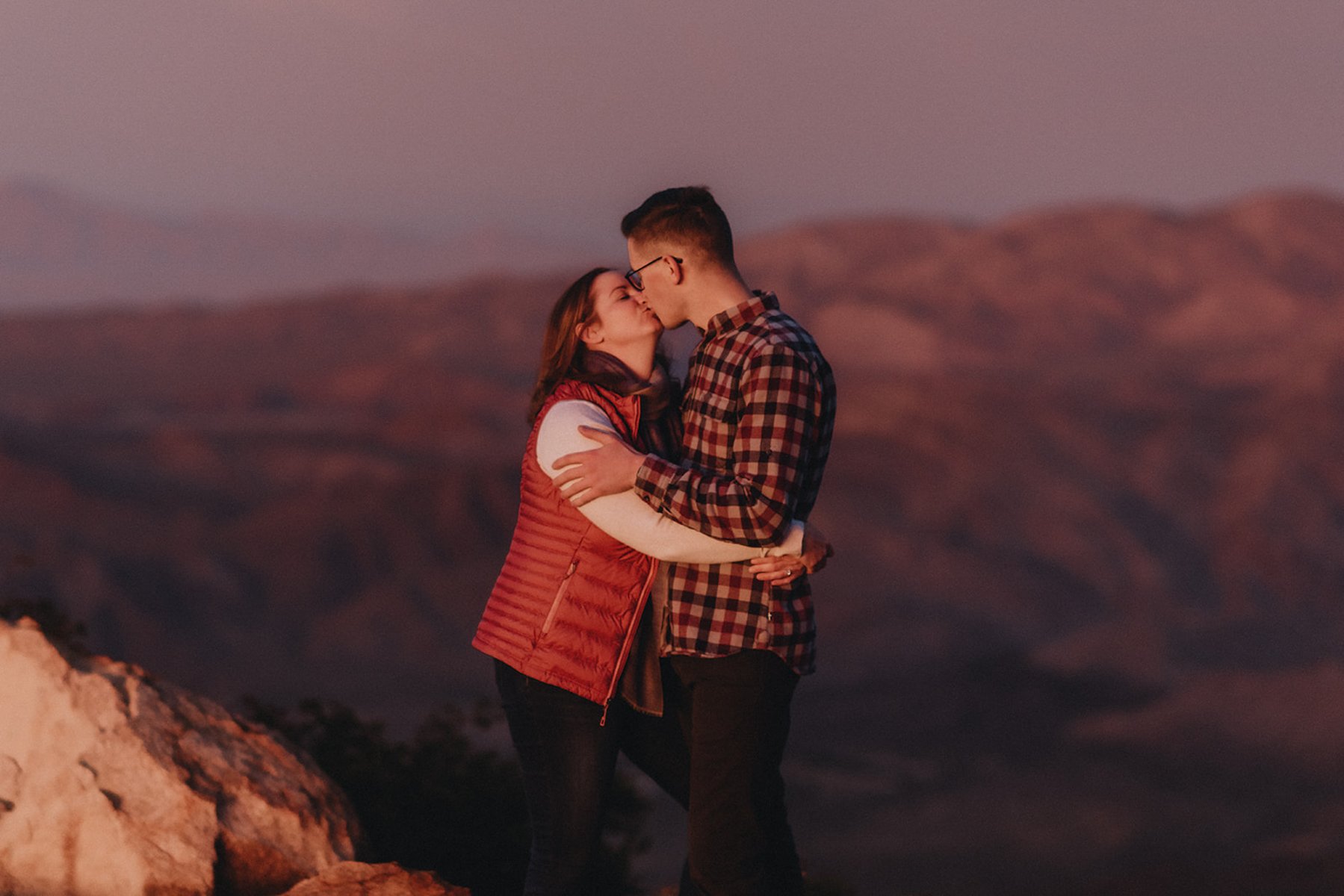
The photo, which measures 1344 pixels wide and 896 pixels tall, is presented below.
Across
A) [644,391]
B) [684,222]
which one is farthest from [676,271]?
[644,391]

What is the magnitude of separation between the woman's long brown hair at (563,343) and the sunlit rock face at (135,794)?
1.42 m

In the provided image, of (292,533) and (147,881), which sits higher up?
(292,533)

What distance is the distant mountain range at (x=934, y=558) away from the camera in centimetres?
2347

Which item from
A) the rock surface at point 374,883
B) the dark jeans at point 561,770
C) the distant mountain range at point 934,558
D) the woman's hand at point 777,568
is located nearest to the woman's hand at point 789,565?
the woman's hand at point 777,568

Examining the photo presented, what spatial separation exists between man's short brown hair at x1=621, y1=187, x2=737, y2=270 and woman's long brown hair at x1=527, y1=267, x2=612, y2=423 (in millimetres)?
196

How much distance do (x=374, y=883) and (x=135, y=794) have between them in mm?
672

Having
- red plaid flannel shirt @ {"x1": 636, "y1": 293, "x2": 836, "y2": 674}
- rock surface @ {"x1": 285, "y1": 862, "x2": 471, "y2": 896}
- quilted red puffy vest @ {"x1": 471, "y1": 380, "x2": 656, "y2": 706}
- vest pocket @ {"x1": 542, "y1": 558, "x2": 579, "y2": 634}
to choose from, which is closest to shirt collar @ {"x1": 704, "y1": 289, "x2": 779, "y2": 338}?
red plaid flannel shirt @ {"x1": 636, "y1": 293, "x2": 836, "y2": 674}

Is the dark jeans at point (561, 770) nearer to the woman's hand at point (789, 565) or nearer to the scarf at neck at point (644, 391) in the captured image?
the woman's hand at point (789, 565)

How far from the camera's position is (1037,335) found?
7119 cm

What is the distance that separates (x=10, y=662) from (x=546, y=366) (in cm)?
185

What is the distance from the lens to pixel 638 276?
3.24m

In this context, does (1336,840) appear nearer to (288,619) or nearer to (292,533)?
(288,619)

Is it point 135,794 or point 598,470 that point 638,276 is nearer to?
point 598,470

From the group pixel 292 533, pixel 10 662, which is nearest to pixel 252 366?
pixel 292 533
